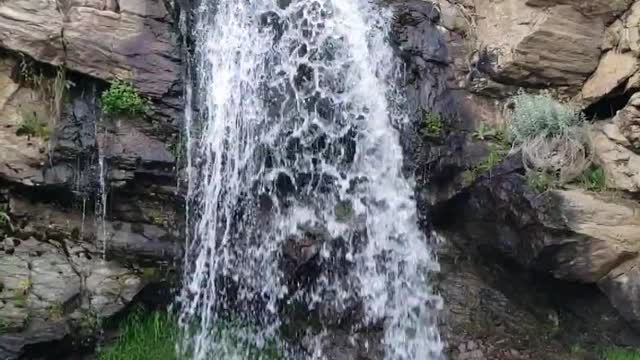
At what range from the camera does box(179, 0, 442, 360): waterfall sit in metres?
6.32

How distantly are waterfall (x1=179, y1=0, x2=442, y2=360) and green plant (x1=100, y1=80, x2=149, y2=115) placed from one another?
59cm

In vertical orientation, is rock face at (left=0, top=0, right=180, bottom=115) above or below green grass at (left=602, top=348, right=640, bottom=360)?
above

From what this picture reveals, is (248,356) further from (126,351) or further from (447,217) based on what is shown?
(447,217)

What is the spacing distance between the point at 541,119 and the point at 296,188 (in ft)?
8.41

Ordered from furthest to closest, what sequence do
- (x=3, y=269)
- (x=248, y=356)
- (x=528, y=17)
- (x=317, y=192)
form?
(x=528, y=17), (x=317, y=192), (x=248, y=356), (x=3, y=269)

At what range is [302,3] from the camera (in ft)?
25.4

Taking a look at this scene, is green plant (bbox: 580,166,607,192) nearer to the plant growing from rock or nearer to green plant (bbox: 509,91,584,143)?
the plant growing from rock

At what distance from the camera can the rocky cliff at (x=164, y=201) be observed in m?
5.95

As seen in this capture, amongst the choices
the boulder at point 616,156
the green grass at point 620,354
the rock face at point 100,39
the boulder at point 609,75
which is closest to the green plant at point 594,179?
the boulder at point 616,156

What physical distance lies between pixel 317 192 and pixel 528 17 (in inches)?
122

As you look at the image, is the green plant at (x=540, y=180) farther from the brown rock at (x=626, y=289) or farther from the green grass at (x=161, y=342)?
the green grass at (x=161, y=342)

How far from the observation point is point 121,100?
629 cm

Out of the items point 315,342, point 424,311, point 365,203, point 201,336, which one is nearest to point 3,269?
point 201,336

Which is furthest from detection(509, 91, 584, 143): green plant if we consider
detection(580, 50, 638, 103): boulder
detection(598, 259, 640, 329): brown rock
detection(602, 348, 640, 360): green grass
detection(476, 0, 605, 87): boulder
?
detection(602, 348, 640, 360): green grass
